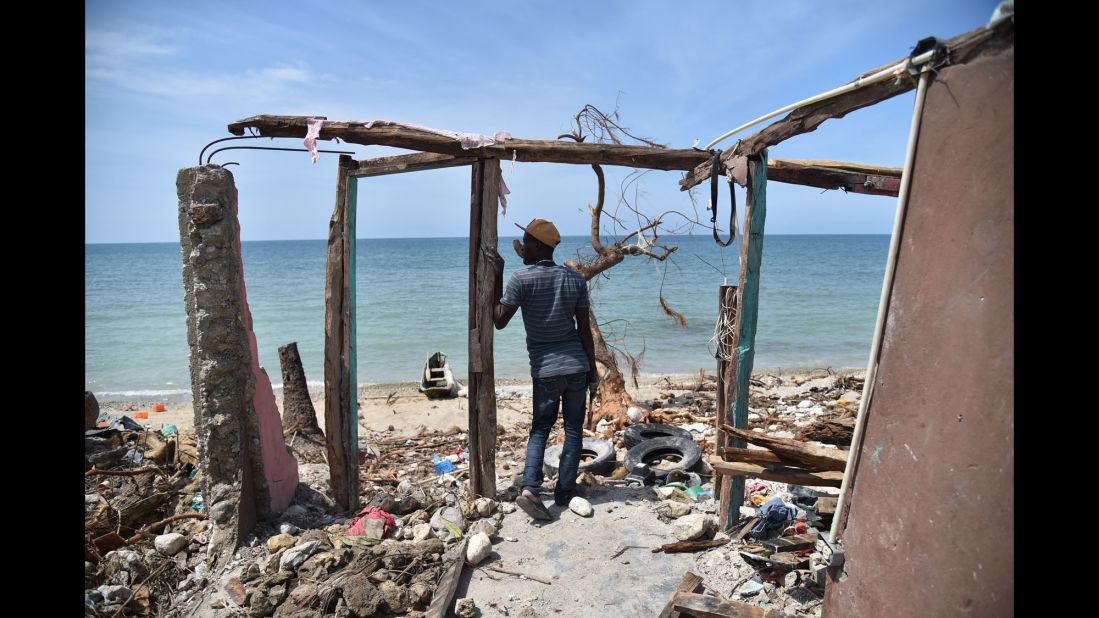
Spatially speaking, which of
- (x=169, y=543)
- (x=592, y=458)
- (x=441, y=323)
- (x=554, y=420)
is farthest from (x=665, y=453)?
(x=441, y=323)

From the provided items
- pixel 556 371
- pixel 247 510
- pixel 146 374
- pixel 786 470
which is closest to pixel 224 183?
pixel 247 510

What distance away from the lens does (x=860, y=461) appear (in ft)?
8.64

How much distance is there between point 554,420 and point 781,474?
6.26 feet

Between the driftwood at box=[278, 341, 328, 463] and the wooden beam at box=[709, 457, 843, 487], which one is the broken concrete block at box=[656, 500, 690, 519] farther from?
the driftwood at box=[278, 341, 328, 463]

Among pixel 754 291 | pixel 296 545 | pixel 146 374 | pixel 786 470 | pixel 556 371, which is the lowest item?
pixel 146 374

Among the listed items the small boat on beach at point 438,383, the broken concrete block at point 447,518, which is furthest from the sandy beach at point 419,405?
the broken concrete block at point 447,518

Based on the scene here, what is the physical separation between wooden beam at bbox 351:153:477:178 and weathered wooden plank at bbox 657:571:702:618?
130 inches

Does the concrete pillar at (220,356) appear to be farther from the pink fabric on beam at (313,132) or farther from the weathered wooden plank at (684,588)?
the weathered wooden plank at (684,588)

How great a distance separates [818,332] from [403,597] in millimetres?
16952

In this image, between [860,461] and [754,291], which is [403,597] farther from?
[754,291]

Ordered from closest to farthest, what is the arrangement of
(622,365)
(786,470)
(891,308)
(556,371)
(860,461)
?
(891,308)
(860,461)
(786,470)
(556,371)
(622,365)

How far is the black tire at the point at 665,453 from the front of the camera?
5.77 meters

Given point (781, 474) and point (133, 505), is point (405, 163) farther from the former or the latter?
point (781, 474)

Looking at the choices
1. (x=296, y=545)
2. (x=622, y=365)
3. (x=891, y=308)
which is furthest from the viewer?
(x=622, y=365)
